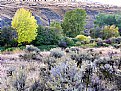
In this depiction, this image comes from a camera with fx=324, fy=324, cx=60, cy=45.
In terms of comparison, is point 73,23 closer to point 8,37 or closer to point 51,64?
point 8,37

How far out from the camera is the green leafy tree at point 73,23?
65125 millimetres

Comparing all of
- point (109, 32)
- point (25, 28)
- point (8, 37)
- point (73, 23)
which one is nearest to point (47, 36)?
point (25, 28)

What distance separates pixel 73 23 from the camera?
64688 millimetres

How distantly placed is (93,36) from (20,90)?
2422 inches

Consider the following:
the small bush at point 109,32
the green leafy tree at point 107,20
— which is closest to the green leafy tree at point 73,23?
the small bush at point 109,32

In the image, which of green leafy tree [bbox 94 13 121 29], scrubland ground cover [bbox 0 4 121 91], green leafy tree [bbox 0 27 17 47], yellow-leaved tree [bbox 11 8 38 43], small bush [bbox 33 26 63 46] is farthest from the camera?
green leafy tree [bbox 94 13 121 29]

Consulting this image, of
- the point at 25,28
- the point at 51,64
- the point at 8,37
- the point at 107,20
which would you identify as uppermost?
the point at 51,64

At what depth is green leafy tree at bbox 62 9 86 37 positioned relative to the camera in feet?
214

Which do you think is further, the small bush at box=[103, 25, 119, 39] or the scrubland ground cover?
the small bush at box=[103, 25, 119, 39]

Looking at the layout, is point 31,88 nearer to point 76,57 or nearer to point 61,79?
point 61,79

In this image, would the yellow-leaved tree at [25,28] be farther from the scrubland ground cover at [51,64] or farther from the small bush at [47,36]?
the small bush at [47,36]

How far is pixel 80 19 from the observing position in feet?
220

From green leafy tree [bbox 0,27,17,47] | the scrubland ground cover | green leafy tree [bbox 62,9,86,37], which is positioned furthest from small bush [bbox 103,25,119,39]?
green leafy tree [bbox 0,27,17,47]

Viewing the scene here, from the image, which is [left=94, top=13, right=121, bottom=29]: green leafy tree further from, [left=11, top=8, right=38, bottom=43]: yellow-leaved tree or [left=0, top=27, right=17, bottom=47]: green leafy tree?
[left=0, top=27, right=17, bottom=47]: green leafy tree
